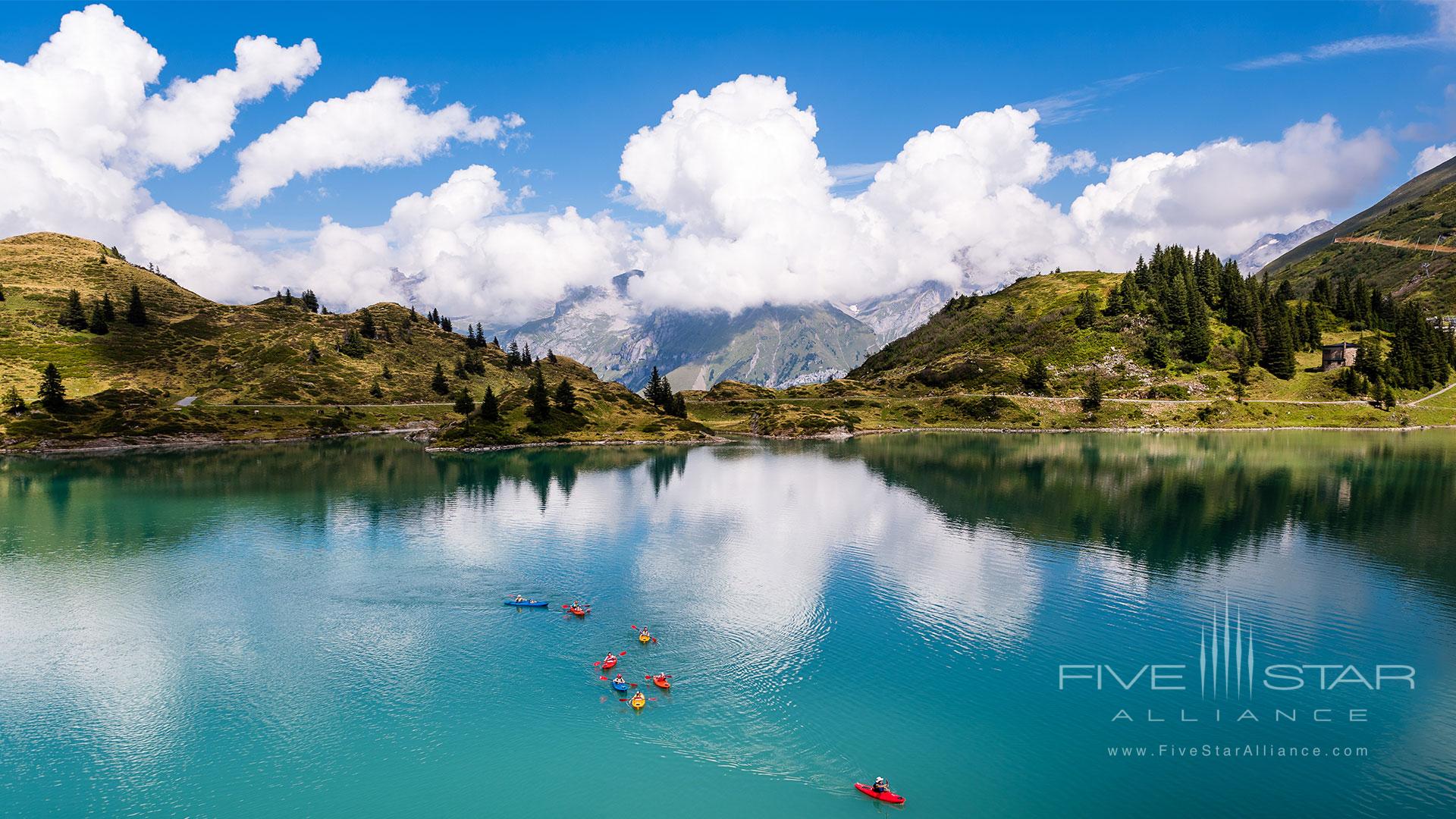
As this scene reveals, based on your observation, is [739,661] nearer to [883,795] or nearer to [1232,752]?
[883,795]

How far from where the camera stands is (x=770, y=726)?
4762cm

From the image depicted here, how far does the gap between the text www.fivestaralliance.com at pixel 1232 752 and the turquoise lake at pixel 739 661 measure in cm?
25

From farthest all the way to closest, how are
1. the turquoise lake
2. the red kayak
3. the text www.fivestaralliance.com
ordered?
the text www.fivestaralliance.com < the turquoise lake < the red kayak

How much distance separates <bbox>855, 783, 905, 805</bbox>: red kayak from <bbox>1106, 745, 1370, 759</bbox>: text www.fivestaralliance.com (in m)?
14.9

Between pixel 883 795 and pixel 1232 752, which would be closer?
pixel 883 795

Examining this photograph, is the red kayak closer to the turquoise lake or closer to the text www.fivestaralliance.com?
the turquoise lake

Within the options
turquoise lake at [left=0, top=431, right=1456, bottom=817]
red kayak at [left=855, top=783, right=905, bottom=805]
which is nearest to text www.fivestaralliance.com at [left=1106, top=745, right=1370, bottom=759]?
turquoise lake at [left=0, top=431, right=1456, bottom=817]

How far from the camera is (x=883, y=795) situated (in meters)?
39.7

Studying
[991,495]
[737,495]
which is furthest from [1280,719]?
[737,495]

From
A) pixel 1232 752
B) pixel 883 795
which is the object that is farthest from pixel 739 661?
pixel 1232 752

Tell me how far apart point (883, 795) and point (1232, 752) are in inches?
906

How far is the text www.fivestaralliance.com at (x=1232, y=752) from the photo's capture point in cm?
4341

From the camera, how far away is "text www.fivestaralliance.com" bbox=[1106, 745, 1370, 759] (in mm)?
43406

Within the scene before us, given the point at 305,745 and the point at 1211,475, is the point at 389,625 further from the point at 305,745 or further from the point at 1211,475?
the point at 1211,475
